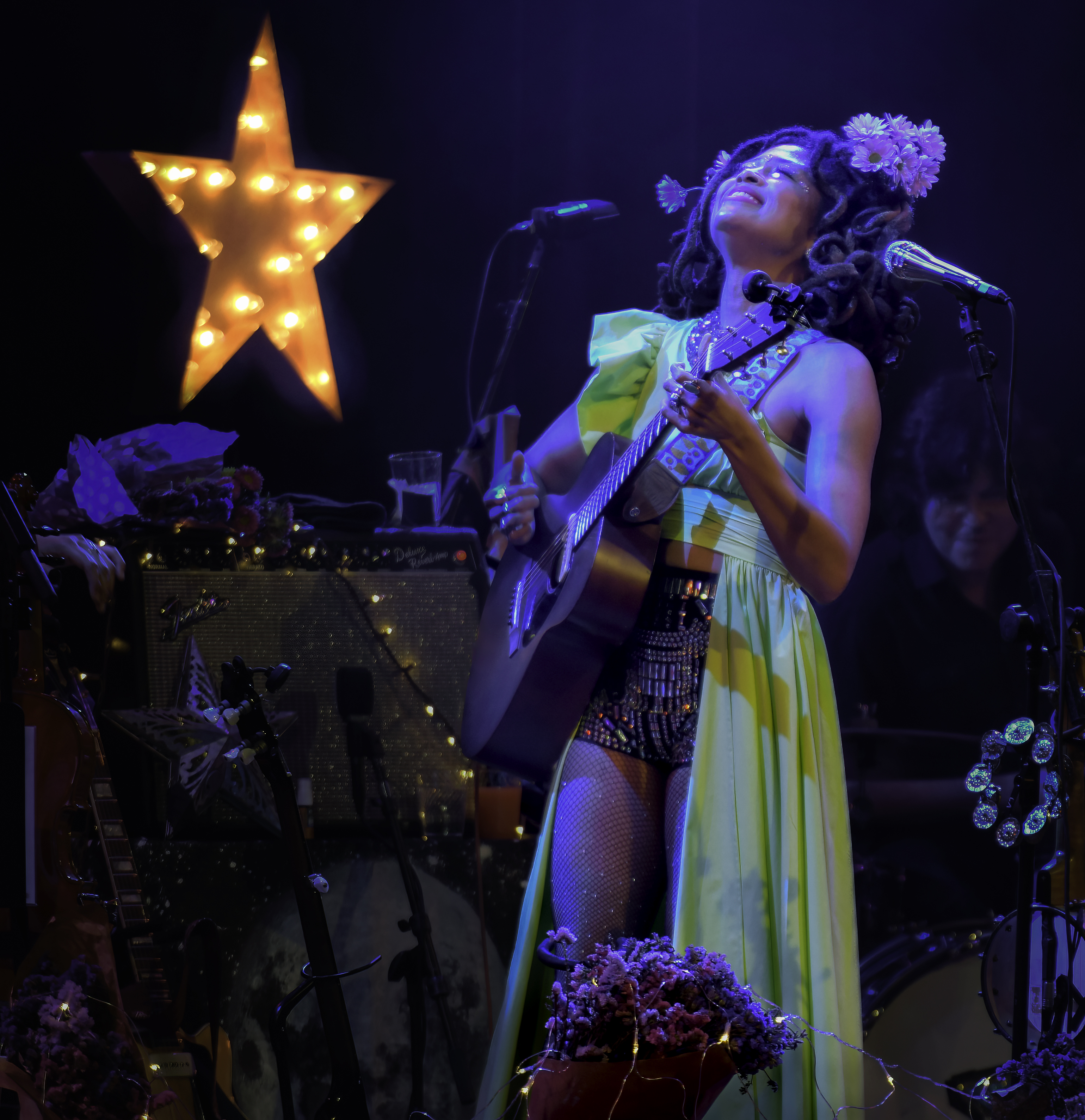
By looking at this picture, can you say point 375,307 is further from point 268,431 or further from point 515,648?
point 515,648

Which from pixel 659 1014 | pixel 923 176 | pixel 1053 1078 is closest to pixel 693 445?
pixel 923 176

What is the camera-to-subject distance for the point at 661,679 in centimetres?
201

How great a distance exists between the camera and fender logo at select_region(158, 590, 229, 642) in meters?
2.66

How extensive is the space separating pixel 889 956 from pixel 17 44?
315 cm

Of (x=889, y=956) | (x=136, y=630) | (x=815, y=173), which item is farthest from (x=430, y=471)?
(x=889, y=956)

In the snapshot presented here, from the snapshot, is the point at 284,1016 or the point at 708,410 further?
the point at 284,1016

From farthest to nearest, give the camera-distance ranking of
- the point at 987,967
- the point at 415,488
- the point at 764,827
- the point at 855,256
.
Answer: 1. the point at 415,488
2. the point at 987,967
3. the point at 855,256
4. the point at 764,827

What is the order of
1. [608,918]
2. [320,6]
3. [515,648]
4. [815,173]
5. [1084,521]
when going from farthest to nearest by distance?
[1084,521] → [320,6] → [815,173] → [515,648] → [608,918]

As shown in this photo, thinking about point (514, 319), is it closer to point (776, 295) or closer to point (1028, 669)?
point (776, 295)

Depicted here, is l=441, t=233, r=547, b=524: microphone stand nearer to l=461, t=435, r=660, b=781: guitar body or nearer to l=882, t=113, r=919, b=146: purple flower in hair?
l=461, t=435, r=660, b=781: guitar body

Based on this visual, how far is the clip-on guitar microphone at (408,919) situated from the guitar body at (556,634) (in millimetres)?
480

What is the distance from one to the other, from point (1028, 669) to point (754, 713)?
70 cm

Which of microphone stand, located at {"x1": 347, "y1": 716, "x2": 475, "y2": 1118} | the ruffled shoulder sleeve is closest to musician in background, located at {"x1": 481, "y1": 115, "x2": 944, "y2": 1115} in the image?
the ruffled shoulder sleeve

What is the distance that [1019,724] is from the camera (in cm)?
233
